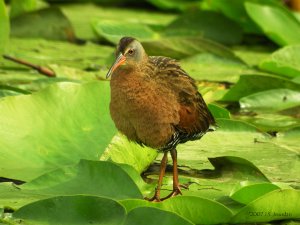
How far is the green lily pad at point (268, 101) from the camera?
13.8ft

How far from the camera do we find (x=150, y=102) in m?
3.05

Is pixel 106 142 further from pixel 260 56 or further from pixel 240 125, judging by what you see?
pixel 260 56

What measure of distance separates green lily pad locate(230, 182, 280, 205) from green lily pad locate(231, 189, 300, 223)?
0.07 m

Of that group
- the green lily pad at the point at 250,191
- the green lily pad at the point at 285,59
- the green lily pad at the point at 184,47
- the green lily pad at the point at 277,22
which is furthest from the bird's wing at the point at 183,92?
the green lily pad at the point at 277,22

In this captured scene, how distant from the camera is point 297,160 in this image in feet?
11.5

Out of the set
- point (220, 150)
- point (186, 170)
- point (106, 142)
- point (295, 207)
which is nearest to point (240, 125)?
point (220, 150)

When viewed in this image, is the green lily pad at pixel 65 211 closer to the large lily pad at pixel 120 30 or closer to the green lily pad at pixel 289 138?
the green lily pad at pixel 289 138

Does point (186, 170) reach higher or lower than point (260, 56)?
lower

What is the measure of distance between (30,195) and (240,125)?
3.56 feet

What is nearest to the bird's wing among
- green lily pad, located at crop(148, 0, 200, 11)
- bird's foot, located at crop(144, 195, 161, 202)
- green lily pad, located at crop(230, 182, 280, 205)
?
bird's foot, located at crop(144, 195, 161, 202)

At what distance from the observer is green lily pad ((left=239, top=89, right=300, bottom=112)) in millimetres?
4203

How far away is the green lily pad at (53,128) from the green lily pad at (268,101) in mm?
964

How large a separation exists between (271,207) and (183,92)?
602 millimetres

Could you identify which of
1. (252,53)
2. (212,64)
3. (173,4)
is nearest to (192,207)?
(212,64)
